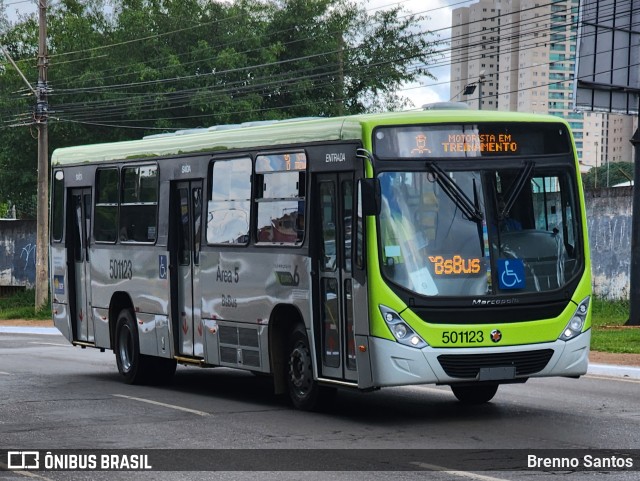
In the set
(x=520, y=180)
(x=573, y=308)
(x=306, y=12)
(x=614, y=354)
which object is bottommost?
(x=614, y=354)

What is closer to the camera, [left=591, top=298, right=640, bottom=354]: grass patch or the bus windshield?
the bus windshield

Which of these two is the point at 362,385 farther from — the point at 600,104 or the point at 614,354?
the point at 600,104

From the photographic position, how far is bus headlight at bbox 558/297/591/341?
44.4 ft

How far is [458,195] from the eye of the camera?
43.4ft

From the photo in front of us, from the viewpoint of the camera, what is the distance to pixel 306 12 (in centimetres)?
5184

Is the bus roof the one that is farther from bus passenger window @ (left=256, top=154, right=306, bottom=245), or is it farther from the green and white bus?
bus passenger window @ (left=256, top=154, right=306, bottom=245)

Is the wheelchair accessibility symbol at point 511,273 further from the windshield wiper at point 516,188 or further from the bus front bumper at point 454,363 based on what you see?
the bus front bumper at point 454,363

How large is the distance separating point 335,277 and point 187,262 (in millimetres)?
3754

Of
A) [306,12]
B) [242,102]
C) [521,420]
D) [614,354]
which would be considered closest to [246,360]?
[521,420]

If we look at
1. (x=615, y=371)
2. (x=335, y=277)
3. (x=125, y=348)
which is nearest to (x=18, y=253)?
(x=125, y=348)

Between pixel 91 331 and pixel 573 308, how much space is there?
28.1ft

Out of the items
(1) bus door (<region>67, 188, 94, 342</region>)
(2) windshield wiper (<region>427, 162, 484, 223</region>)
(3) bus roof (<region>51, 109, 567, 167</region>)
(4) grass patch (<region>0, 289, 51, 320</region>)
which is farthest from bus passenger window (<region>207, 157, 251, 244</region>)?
(4) grass patch (<region>0, 289, 51, 320</region>)

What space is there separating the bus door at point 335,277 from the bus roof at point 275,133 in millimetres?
492

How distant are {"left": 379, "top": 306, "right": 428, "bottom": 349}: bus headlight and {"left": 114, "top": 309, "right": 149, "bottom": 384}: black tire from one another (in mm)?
6251
